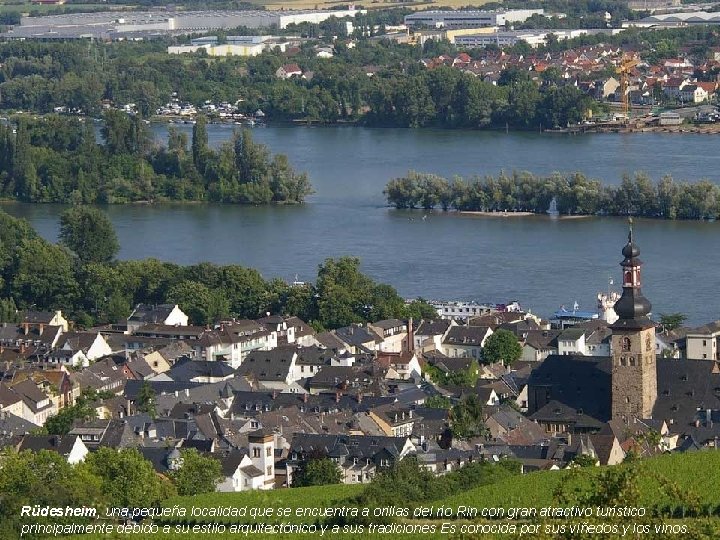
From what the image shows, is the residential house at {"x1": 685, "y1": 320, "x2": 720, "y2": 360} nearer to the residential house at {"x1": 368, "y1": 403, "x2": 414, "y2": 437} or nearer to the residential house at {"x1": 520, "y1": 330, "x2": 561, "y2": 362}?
the residential house at {"x1": 520, "y1": 330, "x2": 561, "y2": 362}

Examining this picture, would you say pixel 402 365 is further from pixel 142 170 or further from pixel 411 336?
pixel 142 170

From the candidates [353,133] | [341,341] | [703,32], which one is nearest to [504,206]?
[341,341]

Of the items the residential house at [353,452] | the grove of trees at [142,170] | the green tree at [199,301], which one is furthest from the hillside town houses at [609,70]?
the residential house at [353,452]

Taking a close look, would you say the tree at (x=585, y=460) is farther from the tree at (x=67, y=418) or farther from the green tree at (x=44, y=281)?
the green tree at (x=44, y=281)

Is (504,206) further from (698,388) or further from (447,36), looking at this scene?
(447,36)

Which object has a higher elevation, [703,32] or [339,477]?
[339,477]

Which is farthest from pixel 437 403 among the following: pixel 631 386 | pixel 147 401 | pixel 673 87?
pixel 673 87
